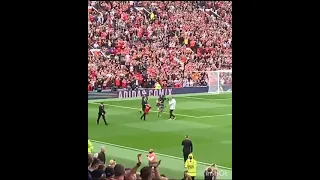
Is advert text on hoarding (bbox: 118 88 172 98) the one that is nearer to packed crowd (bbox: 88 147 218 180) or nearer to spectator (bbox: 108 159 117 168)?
packed crowd (bbox: 88 147 218 180)

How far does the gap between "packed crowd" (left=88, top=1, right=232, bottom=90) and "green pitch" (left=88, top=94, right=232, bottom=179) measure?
58cm

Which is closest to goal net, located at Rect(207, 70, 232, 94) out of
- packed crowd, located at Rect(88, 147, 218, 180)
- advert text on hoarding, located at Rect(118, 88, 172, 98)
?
advert text on hoarding, located at Rect(118, 88, 172, 98)

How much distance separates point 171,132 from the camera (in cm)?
952

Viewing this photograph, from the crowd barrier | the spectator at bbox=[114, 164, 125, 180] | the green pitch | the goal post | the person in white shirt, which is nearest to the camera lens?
the spectator at bbox=[114, 164, 125, 180]

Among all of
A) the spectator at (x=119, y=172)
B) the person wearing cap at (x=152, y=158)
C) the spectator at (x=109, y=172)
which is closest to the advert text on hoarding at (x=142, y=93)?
the person wearing cap at (x=152, y=158)

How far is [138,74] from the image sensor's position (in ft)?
32.8

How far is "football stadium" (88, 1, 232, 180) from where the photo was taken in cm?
901

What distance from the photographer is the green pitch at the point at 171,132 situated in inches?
331

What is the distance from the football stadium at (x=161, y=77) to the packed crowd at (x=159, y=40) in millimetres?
22

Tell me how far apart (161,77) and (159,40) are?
3.21 ft

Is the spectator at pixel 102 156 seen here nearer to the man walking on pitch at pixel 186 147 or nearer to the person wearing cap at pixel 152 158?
the person wearing cap at pixel 152 158
